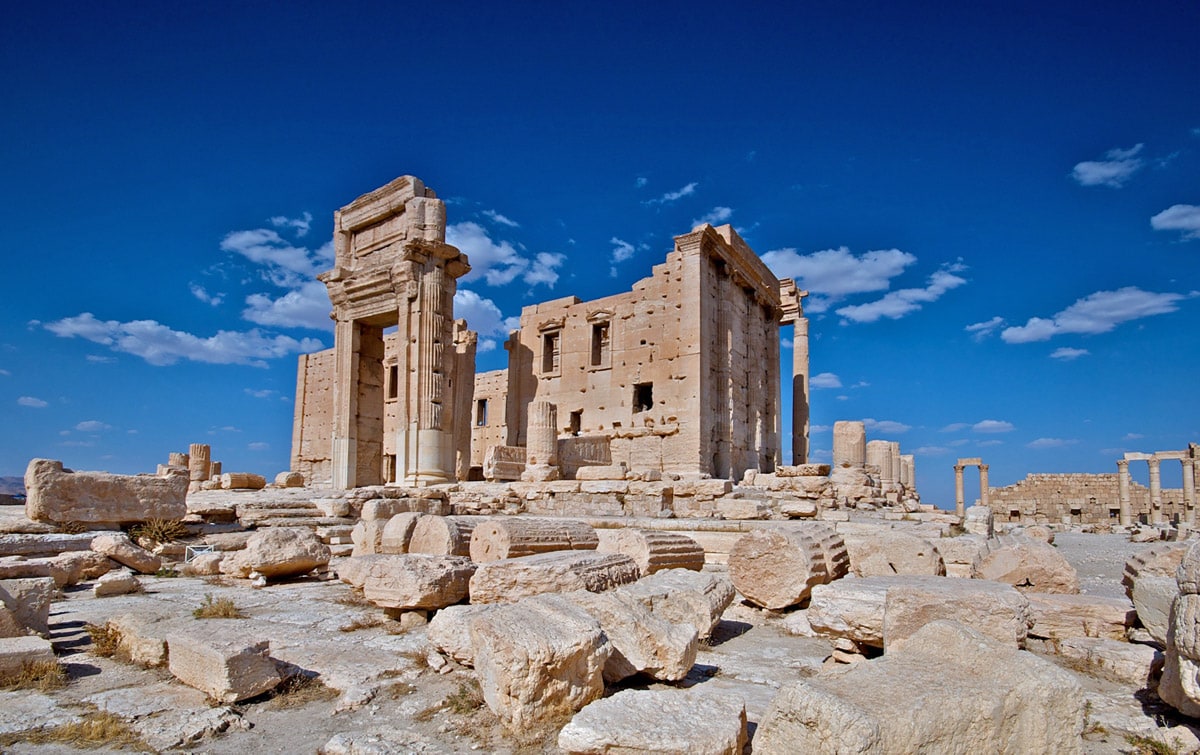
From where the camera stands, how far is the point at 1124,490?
3006 centimetres

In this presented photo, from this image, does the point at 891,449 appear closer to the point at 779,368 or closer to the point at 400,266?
the point at 779,368

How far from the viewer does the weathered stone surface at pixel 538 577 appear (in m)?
5.50

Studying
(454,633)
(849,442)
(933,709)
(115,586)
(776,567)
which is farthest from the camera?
(849,442)

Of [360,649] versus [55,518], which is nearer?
[360,649]

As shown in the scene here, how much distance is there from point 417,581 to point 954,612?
4.16 meters

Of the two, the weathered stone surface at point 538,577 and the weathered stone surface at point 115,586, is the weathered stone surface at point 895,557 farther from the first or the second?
the weathered stone surface at point 115,586

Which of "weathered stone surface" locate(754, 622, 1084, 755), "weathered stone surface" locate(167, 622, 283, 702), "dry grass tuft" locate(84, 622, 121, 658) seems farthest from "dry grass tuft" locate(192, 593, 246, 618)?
"weathered stone surface" locate(754, 622, 1084, 755)

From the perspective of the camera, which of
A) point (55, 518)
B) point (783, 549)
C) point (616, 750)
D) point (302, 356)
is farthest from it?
point (302, 356)

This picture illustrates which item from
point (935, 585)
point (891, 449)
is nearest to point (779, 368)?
point (891, 449)

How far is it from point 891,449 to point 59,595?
2439 centimetres

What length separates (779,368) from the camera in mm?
24281

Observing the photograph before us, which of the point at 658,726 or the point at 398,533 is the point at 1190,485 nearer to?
the point at 398,533

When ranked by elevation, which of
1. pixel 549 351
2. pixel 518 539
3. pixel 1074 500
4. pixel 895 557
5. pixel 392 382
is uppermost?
pixel 549 351

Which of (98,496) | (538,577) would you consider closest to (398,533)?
(538,577)
